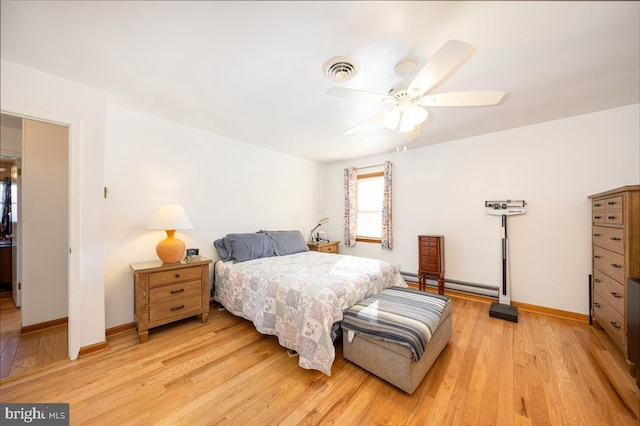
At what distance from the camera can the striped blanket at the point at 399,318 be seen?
1525 mm

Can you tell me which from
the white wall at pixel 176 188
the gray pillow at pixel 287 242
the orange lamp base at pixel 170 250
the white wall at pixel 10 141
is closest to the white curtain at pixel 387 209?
the gray pillow at pixel 287 242

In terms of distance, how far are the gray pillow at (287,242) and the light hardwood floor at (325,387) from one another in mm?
1362

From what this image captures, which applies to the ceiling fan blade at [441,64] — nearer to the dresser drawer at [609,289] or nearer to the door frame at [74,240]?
the dresser drawer at [609,289]

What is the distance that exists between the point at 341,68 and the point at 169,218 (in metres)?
2.20

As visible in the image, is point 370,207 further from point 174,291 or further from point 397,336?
point 174,291

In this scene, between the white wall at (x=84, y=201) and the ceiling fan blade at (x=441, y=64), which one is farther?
the white wall at (x=84, y=201)

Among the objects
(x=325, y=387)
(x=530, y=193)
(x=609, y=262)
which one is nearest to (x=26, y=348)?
(x=325, y=387)

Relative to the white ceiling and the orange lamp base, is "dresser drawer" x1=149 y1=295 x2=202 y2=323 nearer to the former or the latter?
the orange lamp base

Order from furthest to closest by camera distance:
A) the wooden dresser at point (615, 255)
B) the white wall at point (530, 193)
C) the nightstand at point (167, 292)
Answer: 1. the white wall at point (530, 193)
2. the nightstand at point (167, 292)
3. the wooden dresser at point (615, 255)

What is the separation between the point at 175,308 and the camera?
2.34m

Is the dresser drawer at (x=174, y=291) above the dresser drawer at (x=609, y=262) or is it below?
below

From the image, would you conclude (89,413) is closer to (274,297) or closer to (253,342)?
(253,342)

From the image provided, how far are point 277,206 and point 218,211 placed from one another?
1082 millimetres

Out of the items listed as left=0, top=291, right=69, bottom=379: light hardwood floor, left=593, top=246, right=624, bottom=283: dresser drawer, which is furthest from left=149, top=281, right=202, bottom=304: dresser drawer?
left=593, top=246, right=624, bottom=283: dresser drawer
